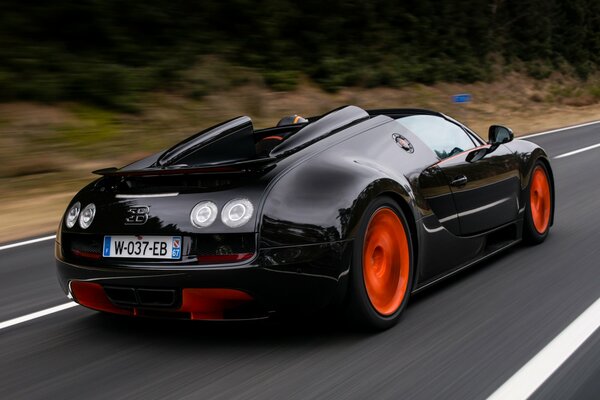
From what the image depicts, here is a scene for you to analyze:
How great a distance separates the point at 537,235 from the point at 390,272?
2.35 metres

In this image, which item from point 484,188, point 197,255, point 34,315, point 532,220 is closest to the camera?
point 197,255

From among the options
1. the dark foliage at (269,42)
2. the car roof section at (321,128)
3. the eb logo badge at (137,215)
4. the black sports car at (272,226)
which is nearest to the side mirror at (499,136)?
the black sports car at (272,226)

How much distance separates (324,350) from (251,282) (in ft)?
1.69

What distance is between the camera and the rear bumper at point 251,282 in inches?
149


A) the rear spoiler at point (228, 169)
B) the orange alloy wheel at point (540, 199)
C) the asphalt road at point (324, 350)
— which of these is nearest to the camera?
the asphalt road at point (324, 350)

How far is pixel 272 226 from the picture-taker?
3.80 meters

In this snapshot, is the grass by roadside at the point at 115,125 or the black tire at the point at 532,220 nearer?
the black tire at the point at 532,220

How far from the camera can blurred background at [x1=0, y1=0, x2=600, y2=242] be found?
12.7m

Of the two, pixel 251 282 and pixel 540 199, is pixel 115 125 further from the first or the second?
pixel 251 282

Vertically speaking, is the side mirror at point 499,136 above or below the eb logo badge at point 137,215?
above

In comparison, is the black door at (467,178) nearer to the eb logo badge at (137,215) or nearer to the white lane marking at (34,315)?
the eb logo badge at (137,215)

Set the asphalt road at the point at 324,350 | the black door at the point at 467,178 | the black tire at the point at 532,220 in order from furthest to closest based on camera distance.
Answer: the black tire at the point at 532,220 < the black door at the point at 467,178 < the asphalt road at the point at 324,350

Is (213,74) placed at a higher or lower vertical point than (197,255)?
higher

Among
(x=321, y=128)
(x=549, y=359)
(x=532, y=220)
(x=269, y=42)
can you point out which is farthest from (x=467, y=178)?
(x=269, y=42)
